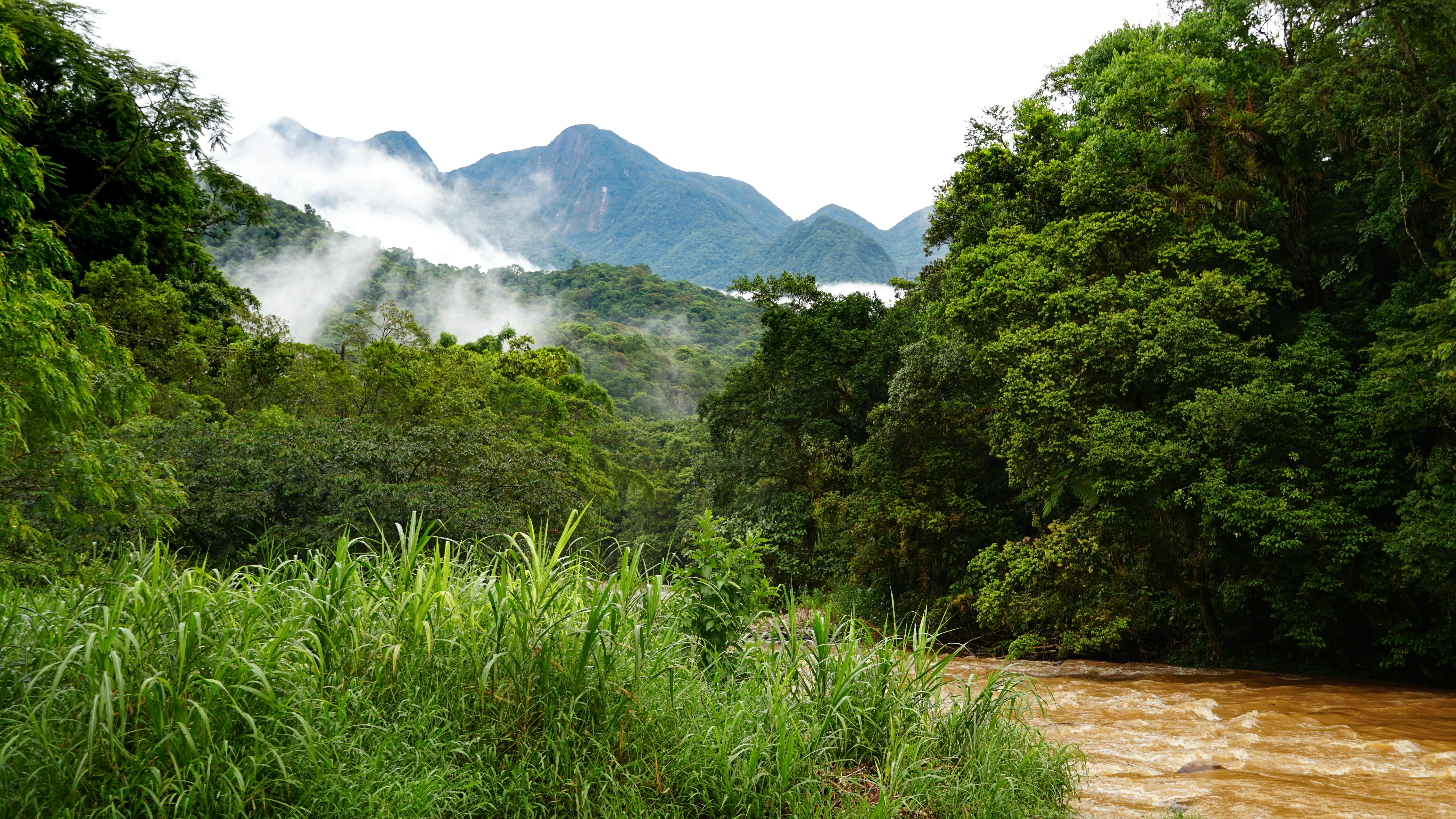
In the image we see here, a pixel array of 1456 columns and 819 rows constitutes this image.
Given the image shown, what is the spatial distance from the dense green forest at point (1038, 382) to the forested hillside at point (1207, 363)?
0.06 m

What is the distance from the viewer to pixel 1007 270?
1309 cm

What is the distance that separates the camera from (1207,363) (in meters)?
10.4

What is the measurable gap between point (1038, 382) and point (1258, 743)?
615 cm

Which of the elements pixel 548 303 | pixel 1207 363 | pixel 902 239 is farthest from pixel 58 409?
pixel 902 239

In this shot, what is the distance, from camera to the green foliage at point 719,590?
4.34 m

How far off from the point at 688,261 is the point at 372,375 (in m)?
160

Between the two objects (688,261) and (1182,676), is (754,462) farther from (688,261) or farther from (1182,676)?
(688,261)

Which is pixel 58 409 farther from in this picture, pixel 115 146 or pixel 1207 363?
pixel 115 146

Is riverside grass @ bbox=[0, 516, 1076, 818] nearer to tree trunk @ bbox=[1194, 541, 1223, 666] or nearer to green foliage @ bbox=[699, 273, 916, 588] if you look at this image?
tree trunk @ bbox=[1194, 541, 1223, 666]

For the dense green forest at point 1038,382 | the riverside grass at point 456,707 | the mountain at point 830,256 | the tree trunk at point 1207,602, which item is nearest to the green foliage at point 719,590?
the riverside grass at point 456,707

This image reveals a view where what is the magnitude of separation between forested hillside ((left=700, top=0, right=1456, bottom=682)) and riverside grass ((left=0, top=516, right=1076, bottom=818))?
25.0 feet

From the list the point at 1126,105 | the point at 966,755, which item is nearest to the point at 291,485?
the point at 966,755

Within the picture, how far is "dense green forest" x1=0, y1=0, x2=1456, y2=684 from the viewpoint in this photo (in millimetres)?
8703

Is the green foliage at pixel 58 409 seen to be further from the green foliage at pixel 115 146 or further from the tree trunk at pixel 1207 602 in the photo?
the tree trunk at pixel 1207 602
